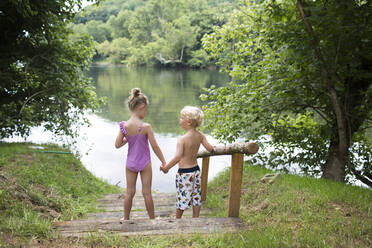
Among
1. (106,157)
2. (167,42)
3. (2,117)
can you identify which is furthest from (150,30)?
(2,117)

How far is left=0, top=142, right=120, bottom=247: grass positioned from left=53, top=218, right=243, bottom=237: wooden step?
0.20 m

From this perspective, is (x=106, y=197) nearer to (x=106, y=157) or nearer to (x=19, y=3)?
(x=19, y=3)

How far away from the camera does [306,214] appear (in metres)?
2.96

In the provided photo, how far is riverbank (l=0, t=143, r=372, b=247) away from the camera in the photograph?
8.05 ft

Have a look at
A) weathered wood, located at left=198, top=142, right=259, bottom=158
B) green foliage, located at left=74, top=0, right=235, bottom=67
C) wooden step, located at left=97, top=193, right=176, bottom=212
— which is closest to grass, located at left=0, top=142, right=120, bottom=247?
wooden step, located at left=97, top=193, right=176, bottom=212

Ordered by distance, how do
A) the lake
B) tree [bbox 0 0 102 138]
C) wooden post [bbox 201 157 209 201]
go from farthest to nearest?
the lake
tree [bbox 0 0 102 138]
wooden post [bbox 201 157 209 201]

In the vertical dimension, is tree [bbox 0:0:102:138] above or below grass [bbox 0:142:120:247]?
above

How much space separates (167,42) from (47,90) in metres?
48.8

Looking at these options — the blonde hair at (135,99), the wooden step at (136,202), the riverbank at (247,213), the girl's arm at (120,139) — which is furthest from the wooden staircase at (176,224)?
the wooden step at (136,202)

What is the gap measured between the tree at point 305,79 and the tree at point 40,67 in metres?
3.31

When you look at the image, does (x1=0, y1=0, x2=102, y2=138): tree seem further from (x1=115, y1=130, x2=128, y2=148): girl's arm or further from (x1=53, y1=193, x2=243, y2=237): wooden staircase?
(x1=53, y1=193, x2=243, y2=237): wooden staircase

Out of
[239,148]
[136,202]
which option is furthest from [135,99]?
[136,202]

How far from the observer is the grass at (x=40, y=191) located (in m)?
2.70

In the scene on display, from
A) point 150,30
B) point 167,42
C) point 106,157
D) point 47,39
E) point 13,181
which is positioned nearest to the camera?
point 13,181
